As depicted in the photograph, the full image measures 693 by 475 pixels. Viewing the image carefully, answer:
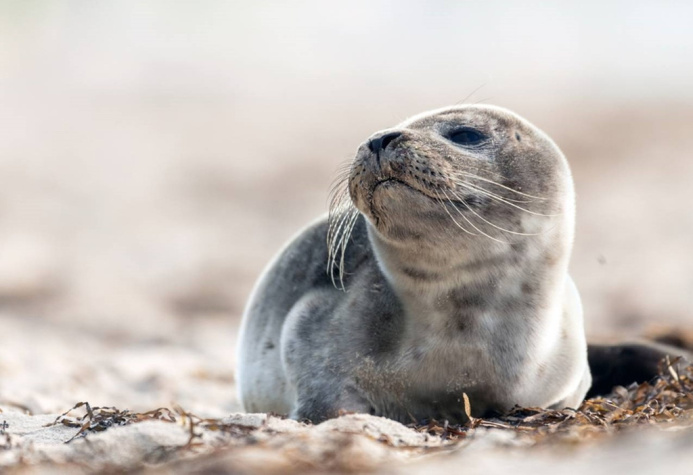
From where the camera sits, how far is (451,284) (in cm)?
414

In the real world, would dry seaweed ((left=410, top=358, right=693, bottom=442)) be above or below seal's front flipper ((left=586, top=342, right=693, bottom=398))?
below

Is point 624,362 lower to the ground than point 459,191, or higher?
lower

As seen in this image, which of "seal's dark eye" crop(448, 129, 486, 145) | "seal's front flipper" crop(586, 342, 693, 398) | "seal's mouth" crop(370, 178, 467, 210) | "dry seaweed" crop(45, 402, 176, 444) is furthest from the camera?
"seal's front flipper" crop(586, 342, 693, 398)

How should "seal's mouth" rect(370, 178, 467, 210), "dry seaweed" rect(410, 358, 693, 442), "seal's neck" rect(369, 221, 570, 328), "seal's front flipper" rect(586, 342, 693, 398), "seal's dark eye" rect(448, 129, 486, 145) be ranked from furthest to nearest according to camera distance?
1. "seal's front flipper" rect(586, 342, 693, 398)
2. "seal's dark eye" rect(448, 129, 486, 145)
3. "seal's neck" rect(369, 221, 570, 328)
4. "seal's mouth" rect(370, 178, 467, 210)
5. "dry seaweed" rect(410, 358, 693, 442)

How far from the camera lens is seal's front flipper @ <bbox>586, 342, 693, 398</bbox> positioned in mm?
5406

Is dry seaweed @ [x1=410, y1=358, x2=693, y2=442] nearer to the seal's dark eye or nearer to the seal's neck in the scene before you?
the seal's neck

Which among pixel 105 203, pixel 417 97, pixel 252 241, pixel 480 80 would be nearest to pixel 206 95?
pixel 417 97

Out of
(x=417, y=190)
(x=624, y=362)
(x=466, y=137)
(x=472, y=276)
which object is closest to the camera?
(x=417, y=190)

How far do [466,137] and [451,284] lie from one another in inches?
25.3

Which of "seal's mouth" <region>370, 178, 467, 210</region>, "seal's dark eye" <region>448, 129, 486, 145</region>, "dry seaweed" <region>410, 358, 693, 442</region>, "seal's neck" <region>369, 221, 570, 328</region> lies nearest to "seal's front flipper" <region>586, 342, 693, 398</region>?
"dry seaweed" <region>410, 358, 693, 442</region>

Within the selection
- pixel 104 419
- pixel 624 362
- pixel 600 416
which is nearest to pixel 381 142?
pixel 600 416

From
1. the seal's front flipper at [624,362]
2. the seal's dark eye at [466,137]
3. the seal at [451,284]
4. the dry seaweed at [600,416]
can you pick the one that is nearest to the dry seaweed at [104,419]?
the seal at [451,284]

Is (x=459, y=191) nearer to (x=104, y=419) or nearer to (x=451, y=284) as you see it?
(x=451, y=284)

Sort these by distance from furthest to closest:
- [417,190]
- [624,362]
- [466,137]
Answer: [624,362] < [466,137] < [417,190]
